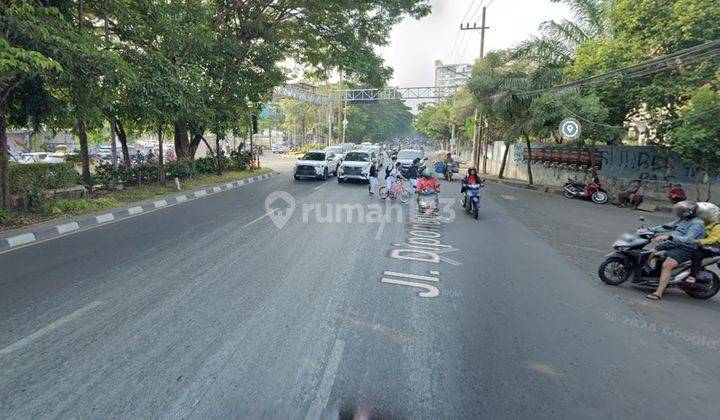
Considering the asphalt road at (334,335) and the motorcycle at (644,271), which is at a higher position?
the motorcycle at (644,271)

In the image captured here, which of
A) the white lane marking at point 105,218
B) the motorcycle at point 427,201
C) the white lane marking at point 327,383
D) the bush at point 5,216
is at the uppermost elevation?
the motorcycle at point 427,201

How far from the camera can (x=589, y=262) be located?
25.7 feet

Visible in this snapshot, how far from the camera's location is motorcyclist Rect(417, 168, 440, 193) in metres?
12.1

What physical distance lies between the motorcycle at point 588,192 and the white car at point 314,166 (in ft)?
38.8

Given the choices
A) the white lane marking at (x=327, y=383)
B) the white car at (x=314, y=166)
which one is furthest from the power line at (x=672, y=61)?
the white car at (x=314, y=166)

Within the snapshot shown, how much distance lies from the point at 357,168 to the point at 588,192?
10377 millimetres

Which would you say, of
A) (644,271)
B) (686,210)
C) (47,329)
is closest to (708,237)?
(686,210)

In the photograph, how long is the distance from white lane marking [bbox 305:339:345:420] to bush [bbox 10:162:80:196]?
10435 millimetres

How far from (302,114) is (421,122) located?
35.1 m

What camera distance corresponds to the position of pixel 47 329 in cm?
434

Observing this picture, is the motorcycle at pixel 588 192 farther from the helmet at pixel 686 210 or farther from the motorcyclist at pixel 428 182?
the helmet at pixel 686 210

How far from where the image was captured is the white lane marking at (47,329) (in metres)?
3.94

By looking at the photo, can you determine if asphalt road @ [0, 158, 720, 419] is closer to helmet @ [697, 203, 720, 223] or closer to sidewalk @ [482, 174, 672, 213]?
helmet @ [697, 203, 720, 223]

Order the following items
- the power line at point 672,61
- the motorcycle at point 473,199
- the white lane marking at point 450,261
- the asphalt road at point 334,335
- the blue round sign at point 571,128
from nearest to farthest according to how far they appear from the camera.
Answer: the asphalt road at point 334,335 → the white lane marking at point 450,261 → the power line at point 672,61 → the motorcycle at point 473,199 → the blue round sign at point 571,128
